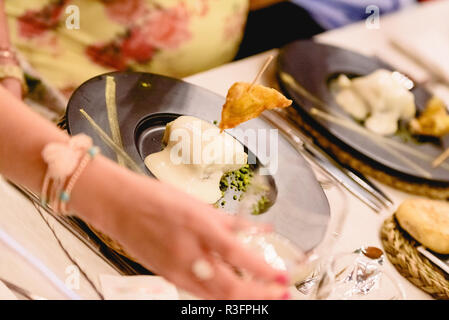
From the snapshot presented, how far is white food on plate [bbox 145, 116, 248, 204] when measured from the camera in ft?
3.15

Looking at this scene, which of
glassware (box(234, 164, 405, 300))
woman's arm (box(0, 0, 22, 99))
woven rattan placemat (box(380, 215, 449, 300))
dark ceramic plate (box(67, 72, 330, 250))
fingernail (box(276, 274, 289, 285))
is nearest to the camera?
fingernail (box(276, 274, 289, 285))

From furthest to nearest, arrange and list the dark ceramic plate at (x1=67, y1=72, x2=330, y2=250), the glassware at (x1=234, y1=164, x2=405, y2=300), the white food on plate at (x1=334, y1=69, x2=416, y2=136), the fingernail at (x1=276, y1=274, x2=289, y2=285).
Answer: the white food on plate at (x1=334, y1=69, x2=416, y2=136), the dark ceramic plate at (x1=67, y1=72, x2=330, y2=250), the glassware at (x1=234, y1=164, x2=405, y2=300), the fingernail at (x1=276, y1=274, x2=289, y2=285)

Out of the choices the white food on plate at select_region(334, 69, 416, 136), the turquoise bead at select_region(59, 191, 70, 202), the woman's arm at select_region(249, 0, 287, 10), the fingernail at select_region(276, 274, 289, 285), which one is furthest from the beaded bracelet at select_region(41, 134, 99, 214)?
the woman's arm at select_region(249, 0, 287, 10)

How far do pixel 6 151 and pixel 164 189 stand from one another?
0.85 feet

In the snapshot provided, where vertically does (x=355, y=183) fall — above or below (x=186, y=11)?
below

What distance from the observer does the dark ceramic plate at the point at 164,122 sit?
0.90 meters

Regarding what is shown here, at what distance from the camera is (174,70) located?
57.9 inches

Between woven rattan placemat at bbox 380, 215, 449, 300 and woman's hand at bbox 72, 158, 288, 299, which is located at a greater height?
woman's hand at bbox 72, 158, 288, 299

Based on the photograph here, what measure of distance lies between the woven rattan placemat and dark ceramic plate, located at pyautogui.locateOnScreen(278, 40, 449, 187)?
218 millimetres

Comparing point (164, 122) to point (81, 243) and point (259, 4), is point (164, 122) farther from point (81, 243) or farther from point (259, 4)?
point (259, 4)

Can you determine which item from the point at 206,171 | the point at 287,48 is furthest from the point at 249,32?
the point at 206,171

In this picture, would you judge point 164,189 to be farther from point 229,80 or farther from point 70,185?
point 229,80

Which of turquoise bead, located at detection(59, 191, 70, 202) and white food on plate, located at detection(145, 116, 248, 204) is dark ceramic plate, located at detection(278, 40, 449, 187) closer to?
white food on plate, located at detection(145, 116, 248, 204)

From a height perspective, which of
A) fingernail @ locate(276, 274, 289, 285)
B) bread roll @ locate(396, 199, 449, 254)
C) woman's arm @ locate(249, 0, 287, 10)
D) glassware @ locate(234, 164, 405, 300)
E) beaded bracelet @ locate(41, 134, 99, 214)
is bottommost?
bread roll @ locate(396, 199, 449, 254)
